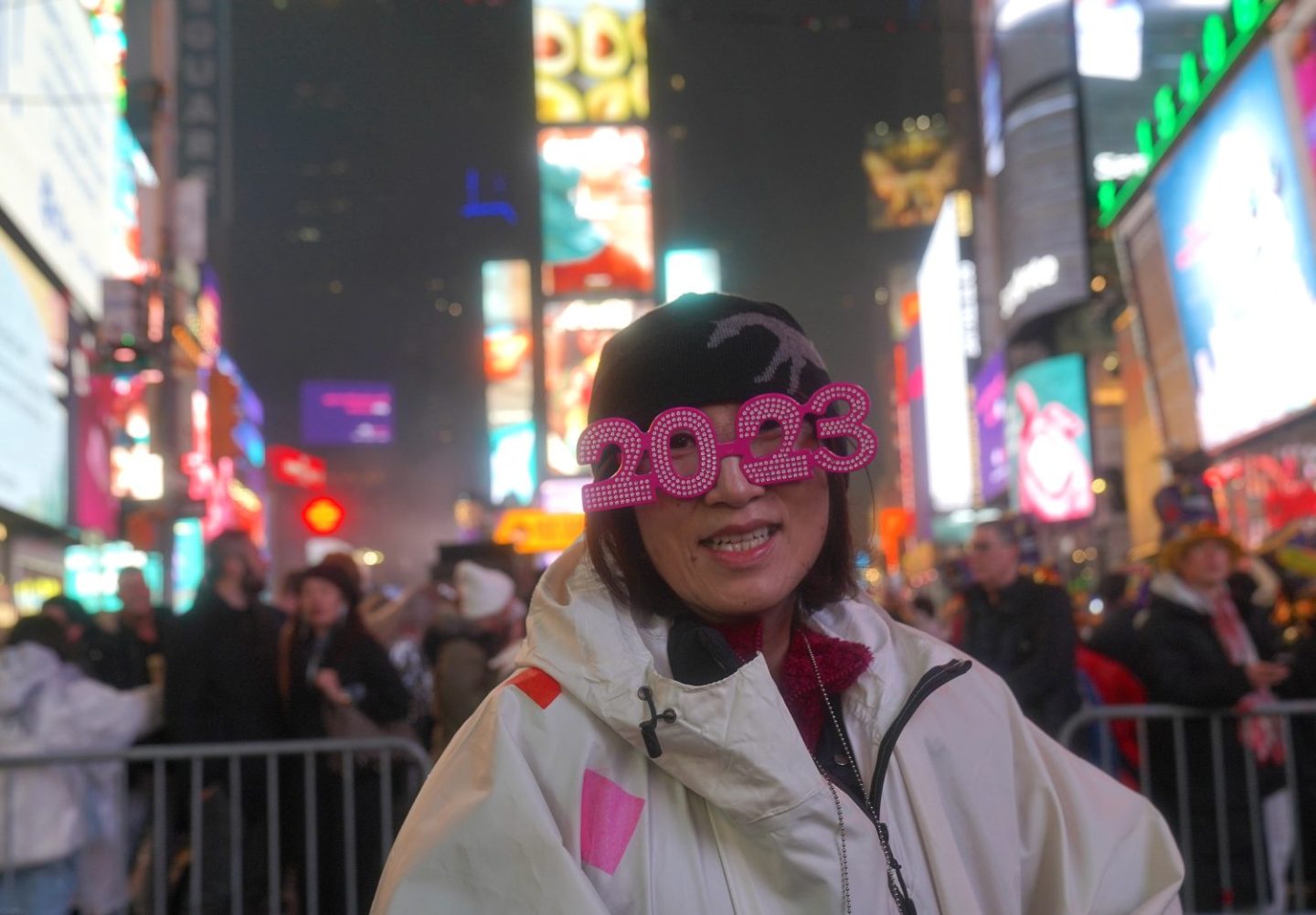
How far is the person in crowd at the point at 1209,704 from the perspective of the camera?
17.6 ft

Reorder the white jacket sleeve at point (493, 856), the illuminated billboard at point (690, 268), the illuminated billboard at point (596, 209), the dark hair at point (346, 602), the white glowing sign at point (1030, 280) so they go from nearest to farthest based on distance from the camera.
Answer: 1. the white jacket sleeve at point (493, 856)
2. the dark hair at point (346, 602)
3. the illuminated billboard at point (596, 209)
4. the illuminated billboard at point (690, 268)
5. the white glowing sign at point (1030, 280)

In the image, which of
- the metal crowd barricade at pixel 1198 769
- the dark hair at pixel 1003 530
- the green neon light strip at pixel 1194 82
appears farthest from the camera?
the green neon light strip at pixel 1194 82

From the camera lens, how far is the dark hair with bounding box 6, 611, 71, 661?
19.4 ft

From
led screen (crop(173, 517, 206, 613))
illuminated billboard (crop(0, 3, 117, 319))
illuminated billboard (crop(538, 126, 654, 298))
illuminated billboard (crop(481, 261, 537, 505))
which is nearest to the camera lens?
illuminated billboard (crop(0, 3, 117, 319))

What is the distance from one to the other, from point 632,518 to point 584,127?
3507 centimetres

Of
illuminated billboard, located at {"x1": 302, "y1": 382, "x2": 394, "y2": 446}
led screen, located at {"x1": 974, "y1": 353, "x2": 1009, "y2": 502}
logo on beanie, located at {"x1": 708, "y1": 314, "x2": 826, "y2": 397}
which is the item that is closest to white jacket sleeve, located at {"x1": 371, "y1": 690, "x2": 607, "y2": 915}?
logo on beanie, located at {"x1": 708, "y1": 314, "x2": 826, "y2": 397}

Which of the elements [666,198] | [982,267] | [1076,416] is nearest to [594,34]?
[666,198]

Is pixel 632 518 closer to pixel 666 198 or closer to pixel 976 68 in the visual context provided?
pixel 666 198

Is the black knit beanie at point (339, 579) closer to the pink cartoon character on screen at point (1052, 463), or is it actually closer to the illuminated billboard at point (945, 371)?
the pink cartoon character on screen at point (1052, 463)

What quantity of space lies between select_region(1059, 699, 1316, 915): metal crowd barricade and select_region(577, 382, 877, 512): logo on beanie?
3.87 metres

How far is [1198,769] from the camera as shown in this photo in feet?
18.1

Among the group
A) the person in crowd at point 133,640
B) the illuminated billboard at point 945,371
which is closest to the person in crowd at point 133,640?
the person in crowd at point 133,640

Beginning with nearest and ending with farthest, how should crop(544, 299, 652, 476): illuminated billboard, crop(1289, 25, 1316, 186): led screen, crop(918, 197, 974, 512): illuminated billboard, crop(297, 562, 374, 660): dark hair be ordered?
crop(297, 562, 374, 660): dark hair
crop(1289, 25, 1316, 186): led screen
crop(544, 299, 652, 476): illuminated billboard
crop(918, 197, 974, 512): illuminated billboard

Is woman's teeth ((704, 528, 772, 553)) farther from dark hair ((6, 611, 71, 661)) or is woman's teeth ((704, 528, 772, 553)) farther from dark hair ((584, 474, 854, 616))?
dark hair ((6, 611, 71, 661))
